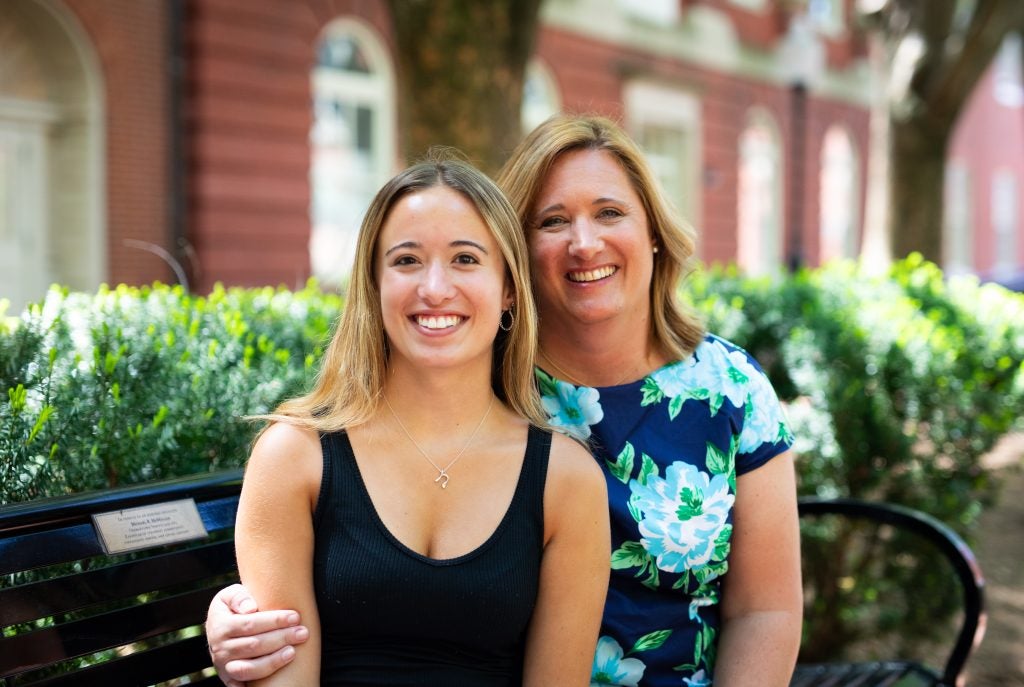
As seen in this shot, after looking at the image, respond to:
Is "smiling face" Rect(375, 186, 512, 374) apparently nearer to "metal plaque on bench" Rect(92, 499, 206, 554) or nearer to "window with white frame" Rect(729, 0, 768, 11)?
"metal plaque on bench" Rect(92, 499, 206, 554)

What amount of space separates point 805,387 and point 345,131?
913 cm

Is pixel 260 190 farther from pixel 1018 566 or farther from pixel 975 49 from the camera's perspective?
pixel 1018 566

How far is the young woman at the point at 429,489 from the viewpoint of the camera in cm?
196

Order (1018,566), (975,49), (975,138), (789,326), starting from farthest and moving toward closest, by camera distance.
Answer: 1. (975,138)
2. (975,49)
3. (1018,566)
4. (789,326)

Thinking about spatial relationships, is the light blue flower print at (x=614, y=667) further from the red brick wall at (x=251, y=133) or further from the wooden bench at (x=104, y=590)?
the red brick wall at (x=251, y=133)

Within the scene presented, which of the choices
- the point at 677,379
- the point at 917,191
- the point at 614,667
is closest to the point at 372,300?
the point at 677,379

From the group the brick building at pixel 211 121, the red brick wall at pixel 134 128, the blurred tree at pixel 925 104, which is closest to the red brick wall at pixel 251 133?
the brick building at pixel 211 121

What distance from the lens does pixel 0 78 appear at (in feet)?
32.0

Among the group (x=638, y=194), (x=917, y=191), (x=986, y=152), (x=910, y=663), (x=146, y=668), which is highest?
(x=986, y=152)

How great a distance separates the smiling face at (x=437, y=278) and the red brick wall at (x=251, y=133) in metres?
8.71

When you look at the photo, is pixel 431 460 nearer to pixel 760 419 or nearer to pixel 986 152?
pixel 760 419

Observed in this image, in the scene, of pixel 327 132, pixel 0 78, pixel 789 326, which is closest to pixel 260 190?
pixel 327 132

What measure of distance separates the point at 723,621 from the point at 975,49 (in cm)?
868

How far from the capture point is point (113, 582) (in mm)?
2055
